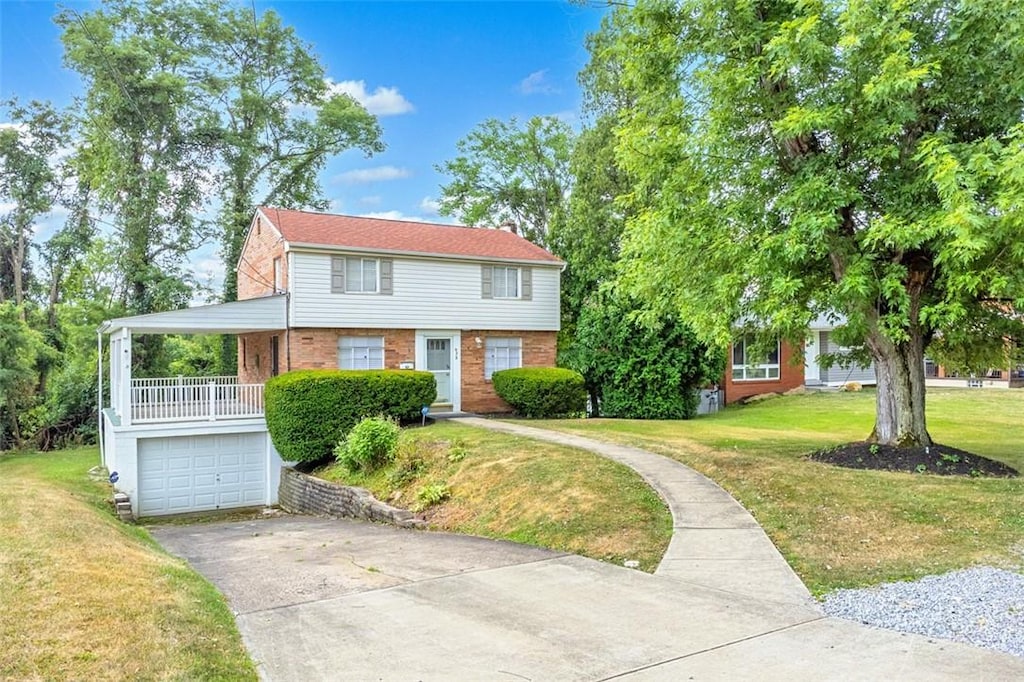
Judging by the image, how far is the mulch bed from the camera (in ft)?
33.4

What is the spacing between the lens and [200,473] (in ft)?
57.0

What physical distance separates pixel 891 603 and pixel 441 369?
1575cm

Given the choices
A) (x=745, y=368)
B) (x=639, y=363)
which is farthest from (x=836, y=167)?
(x=745, y=368)

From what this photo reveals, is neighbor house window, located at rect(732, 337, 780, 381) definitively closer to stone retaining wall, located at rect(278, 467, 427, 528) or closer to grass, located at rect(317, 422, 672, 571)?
grass, located at rect(317, 422, 672, 571)

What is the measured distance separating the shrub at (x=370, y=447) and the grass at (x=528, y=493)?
27 centimetres

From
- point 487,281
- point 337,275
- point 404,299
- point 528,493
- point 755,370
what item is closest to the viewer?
point 528,493

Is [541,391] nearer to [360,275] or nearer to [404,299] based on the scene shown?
[404,299]

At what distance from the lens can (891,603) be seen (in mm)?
5598

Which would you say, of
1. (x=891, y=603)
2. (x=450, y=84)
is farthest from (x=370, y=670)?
(x=450, y=84)

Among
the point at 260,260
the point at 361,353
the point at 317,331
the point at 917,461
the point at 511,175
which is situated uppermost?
the point at 511,175

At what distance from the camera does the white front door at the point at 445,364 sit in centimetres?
2028

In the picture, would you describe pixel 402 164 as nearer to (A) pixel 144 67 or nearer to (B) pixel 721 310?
(A) pixel 144 67

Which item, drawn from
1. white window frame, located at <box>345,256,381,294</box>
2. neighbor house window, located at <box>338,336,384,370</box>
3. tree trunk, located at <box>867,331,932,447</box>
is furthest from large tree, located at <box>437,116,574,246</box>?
tree trunk, located at <box>867,331,932,447</box>

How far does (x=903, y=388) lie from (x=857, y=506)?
12.2 ft
